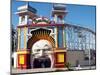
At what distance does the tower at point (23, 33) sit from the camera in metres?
2.88

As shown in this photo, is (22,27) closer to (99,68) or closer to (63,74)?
(63,74)

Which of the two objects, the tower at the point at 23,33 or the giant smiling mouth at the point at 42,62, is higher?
the tower at the point at 23,33

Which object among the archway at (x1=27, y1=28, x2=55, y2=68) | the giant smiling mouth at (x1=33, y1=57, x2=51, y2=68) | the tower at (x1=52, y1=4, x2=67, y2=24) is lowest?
the giant smiling mouth at (x1=33, y1=57, x2=51, y2=68)

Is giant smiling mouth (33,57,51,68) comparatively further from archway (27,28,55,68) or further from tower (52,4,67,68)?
tower (52,4,67,68)

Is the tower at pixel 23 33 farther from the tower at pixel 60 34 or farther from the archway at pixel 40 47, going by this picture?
the tower at pixel 60 34

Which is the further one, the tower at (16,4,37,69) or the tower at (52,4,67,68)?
the tower at (52,4,67,68)

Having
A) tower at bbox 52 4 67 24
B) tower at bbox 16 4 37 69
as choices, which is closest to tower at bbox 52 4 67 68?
tower at bbox 52 4 67 24

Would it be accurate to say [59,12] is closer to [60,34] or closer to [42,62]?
[60,34]

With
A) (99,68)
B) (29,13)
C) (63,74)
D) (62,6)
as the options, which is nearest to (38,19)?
(29,13)

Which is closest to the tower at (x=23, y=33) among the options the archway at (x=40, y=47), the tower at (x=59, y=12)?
the archway at (x=40, y=47)

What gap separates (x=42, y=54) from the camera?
118 inches

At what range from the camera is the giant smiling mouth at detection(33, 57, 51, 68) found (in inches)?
116

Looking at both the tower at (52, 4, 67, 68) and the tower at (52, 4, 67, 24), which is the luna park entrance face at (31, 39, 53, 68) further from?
the tower at (52, 4, 67, 24)

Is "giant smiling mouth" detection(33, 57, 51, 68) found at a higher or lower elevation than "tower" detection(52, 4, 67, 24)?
lower
